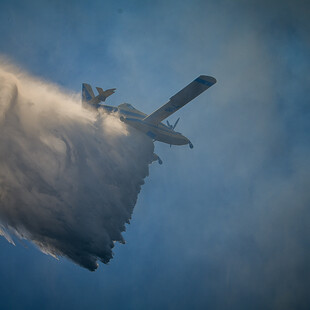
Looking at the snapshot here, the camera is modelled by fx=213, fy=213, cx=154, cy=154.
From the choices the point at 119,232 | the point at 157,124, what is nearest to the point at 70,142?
the point at 119,232

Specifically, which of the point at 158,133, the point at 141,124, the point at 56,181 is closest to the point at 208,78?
the point at 158,133

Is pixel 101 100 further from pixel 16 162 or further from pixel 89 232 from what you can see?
pixel 89 232

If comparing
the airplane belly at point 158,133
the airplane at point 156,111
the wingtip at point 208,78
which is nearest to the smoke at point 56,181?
the airplane at point 156,111

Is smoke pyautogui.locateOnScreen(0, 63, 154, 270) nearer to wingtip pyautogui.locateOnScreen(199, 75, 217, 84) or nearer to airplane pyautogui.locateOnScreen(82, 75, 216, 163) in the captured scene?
airplane pyautogui.locateOnScreen(82, 75, 216, 163)

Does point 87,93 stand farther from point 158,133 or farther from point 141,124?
point 158,133

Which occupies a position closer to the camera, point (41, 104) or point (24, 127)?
point (24, 127)

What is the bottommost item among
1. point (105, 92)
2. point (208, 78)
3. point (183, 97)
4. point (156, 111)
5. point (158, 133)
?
point (105, 92)

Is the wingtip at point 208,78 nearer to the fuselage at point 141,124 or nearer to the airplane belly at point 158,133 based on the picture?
the fuselage at point 141,124
